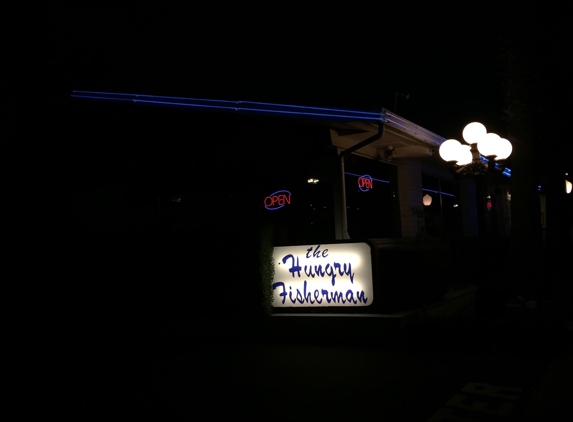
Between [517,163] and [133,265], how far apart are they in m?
7.35

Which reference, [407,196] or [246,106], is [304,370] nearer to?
[246,106]

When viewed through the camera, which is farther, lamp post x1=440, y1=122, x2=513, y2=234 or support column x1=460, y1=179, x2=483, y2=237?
support column x1=460, y1=179, x2=483, y2=237

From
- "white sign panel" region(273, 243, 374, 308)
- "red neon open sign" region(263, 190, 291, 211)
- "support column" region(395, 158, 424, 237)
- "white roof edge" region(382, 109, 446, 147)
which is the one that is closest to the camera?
"white sign panel" region(273, 243, 374, 308)

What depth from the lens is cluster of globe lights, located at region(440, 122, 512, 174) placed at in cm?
805

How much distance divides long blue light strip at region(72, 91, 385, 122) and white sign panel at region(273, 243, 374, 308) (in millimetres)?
2479

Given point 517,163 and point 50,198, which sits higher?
point 517,163

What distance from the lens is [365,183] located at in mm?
12328

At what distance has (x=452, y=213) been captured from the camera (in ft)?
59.8

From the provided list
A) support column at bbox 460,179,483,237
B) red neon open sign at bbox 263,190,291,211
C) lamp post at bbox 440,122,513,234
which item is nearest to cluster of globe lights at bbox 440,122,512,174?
lamp post at bbox 440,122,513,234

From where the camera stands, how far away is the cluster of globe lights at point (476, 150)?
26.4 feet

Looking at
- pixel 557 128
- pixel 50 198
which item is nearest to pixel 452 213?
pixel 557 128

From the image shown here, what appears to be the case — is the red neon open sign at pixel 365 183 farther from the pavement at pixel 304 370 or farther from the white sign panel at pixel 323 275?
the pavement at pixel 304 370

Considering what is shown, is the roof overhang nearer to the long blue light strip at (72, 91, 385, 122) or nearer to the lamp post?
the long blue light strip at (72, 91, 385, 122)

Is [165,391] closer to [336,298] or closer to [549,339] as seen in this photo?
[336,298]
